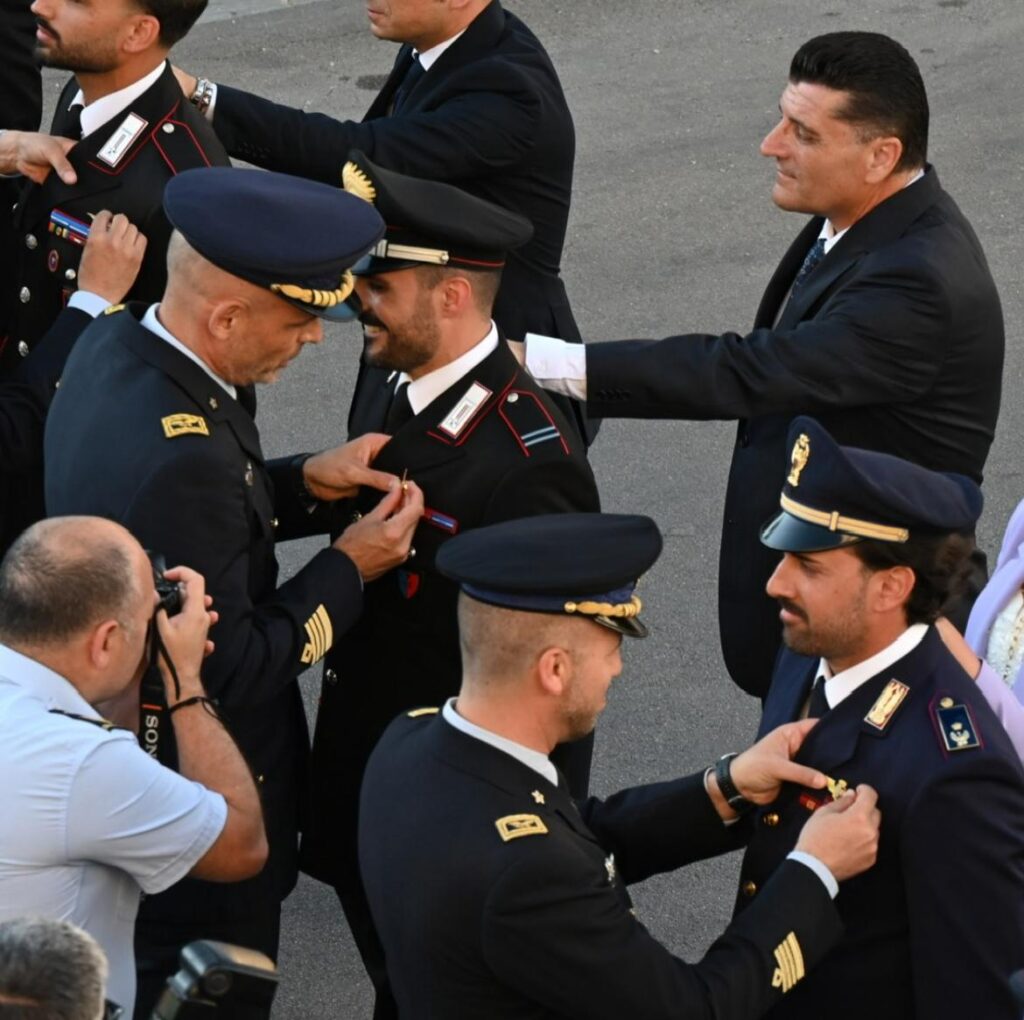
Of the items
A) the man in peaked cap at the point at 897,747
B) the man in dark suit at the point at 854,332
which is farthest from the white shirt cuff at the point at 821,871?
the man in dark suit at the point at 854,332

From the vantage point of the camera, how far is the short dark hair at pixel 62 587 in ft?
10.3

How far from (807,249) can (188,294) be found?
1.74m

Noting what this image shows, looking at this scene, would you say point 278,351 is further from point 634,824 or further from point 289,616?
point 634,824

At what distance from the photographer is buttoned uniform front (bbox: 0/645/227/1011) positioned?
299cm

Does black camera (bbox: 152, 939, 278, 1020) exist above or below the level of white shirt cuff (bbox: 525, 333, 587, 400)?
above

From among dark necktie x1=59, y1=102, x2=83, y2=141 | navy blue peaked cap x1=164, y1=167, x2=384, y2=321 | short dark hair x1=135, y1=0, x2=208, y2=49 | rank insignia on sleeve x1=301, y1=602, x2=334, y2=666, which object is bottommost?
rank insignia on sleeve x1=301, y1=602, x2=334, y2=666

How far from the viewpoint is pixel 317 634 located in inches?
151

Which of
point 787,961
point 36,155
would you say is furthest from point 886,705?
point 36,155

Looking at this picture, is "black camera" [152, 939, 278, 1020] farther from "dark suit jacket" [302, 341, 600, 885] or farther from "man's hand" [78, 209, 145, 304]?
"man's hand" [78, 209, 145, 304]

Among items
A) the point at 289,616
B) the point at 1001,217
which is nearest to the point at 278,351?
the point at 289,616

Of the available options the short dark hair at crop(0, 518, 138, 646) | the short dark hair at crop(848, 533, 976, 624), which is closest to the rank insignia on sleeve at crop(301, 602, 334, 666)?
the short dark hair at crop(0, 518, 138, 646)

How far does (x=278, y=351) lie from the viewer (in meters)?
3.78

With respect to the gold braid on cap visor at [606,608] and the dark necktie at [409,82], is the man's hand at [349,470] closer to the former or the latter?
the gold braid on cap visor at [606,608]

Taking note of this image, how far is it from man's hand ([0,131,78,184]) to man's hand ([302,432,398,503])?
3.29 feet
